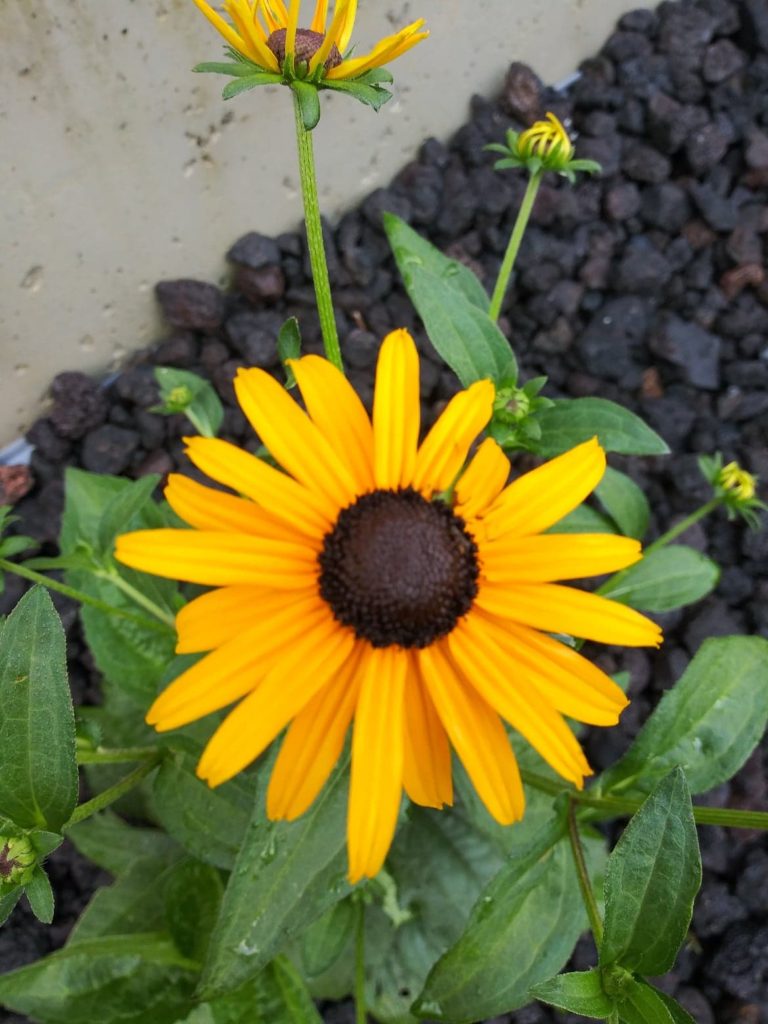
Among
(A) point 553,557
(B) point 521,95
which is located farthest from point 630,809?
(B) point 521,95

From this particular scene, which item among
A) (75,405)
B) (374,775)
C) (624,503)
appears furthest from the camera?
(75,405)

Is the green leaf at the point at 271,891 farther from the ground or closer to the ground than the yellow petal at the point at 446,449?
closer to the ground

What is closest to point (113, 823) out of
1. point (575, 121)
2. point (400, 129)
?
point (400, 129)

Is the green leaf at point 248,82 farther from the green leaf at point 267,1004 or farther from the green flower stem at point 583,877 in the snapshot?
the green leaf at point 267,1004

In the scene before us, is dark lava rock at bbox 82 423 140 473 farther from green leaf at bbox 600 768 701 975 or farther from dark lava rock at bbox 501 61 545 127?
green leaf at bbox 600 768 701 975

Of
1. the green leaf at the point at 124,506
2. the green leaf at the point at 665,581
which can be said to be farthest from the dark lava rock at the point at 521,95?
the green leaf at the point at 124,506

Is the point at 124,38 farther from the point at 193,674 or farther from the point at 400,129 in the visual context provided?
the point at 193,674

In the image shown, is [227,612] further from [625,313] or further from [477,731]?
[625,313]
